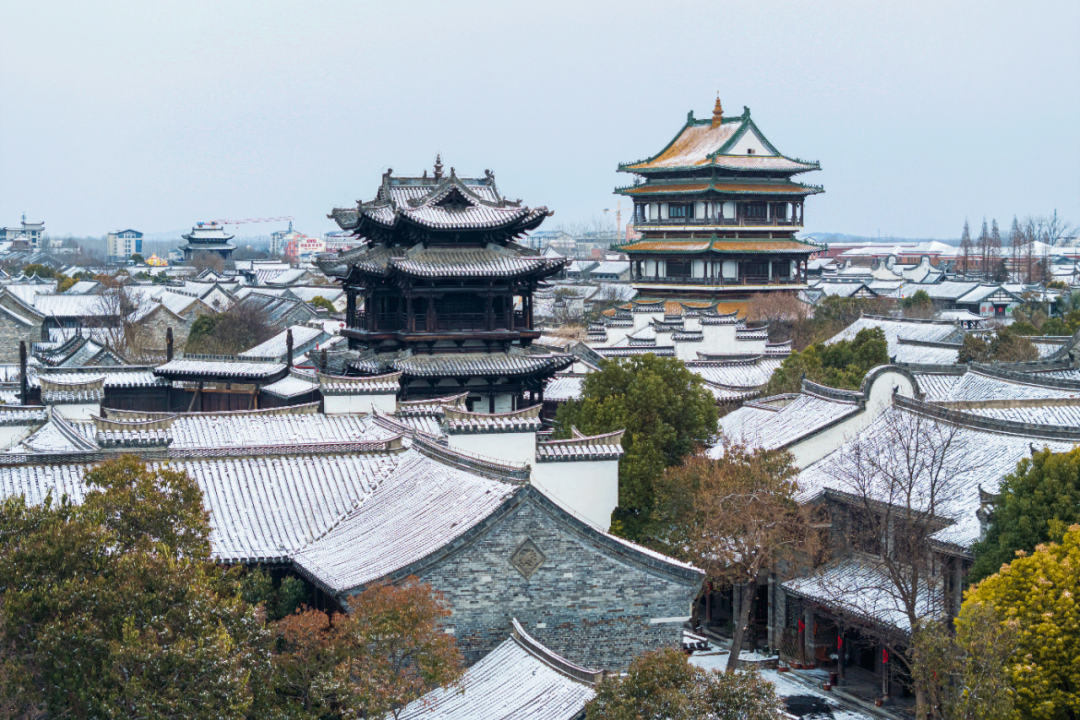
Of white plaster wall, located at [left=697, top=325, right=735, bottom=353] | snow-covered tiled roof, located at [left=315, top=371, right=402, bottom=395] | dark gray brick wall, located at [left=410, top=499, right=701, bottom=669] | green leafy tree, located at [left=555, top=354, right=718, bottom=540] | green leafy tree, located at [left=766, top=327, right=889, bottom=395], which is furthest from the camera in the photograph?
white plaster wall, located at [left=697, top=325, right=735, bottom=353]

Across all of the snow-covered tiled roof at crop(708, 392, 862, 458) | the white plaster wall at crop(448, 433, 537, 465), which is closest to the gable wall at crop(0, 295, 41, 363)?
the snow-covered tiled roof at crop(708, 392, 862, 458)

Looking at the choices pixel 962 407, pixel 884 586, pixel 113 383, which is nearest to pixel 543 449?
pixel 884 586

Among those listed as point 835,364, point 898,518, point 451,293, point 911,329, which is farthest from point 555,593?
point 911,329

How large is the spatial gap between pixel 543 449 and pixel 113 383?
2673 cm

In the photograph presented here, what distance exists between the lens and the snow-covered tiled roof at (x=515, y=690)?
725 inches

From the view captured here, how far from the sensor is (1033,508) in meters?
23.4

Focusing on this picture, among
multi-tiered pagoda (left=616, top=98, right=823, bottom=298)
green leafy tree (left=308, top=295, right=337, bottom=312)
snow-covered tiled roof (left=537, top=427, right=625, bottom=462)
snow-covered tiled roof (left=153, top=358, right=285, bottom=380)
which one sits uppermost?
multi-tiered pagoda (left=616, top=98, right=823, bottom=298)

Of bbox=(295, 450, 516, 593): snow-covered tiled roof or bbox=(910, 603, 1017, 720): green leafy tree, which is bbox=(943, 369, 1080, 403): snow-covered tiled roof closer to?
bbox=(910, 603, 1017, 720): green leafy tree

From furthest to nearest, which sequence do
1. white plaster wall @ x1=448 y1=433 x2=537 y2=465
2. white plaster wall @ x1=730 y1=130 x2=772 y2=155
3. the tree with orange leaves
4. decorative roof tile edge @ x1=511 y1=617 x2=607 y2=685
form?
1. white plaster wall @ x1=730 y1=130 x2=772 y2=155
2. white plaster wall @ x1=448 y1=433 x2=537 y2=465
3. decorative roof tile edge @ x1=511 y1=617 x2=607 y2=685
4. the tree with orange leaves

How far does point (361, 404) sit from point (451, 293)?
1056 cm

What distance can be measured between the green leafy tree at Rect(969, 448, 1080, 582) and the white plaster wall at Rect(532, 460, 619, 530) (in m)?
8.54

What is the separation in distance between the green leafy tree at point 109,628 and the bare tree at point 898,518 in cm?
1208

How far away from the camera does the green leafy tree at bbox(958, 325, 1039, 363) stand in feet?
181

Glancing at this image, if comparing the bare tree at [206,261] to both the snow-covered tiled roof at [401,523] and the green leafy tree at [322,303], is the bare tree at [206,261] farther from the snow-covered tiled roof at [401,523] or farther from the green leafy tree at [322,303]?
the snow-covered tiled roof at [401,523]
